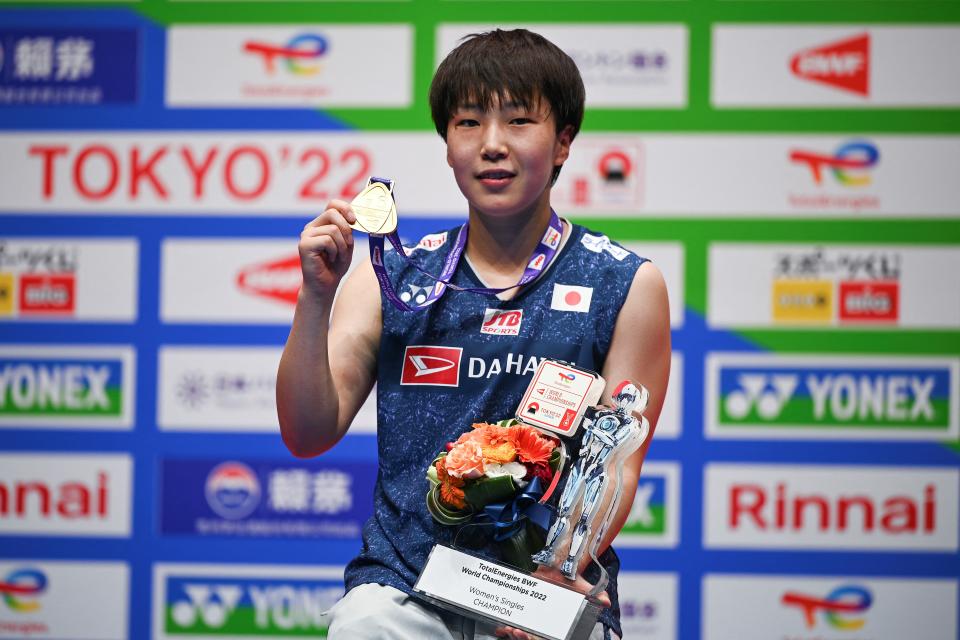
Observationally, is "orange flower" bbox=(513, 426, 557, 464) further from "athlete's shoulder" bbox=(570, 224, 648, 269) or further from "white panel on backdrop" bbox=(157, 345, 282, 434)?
"white panel on backdrop" bbox=(157, 345, 282, 434)

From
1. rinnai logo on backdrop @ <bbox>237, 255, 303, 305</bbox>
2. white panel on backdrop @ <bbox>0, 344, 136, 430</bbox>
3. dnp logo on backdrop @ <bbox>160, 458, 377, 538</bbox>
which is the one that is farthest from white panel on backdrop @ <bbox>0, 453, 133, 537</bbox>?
rinnai logo on backdrop @ <bbox>237, 255, 303, 305</bbox>

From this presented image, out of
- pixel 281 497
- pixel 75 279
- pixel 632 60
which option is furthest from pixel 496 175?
pixel 75 279

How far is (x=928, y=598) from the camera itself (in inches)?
140

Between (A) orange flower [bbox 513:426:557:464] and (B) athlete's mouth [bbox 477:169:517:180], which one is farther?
(B) athlete's mouth [bbox 477:169:517:180]

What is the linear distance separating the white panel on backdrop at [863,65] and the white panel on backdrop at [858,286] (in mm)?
513

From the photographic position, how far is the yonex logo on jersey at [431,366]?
6.11ft

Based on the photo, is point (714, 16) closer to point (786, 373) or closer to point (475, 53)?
point (786, 373)

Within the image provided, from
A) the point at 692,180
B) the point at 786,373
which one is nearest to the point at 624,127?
the point at 692,180

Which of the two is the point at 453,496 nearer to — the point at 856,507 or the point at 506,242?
the point at 506,242

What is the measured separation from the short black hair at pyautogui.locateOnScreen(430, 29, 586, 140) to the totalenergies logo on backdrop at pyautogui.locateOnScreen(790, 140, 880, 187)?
6.23 ft

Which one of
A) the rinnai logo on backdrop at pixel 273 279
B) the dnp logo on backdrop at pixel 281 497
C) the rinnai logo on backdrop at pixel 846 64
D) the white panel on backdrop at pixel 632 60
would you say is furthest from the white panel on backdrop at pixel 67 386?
the rinnai logo on backdrop at pixel 846 64

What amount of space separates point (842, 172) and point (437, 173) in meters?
1.40

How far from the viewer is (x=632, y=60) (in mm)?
3586

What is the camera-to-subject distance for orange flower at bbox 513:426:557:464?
161 cm
